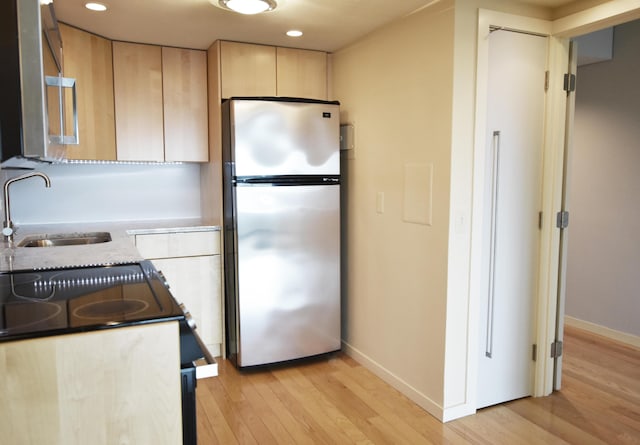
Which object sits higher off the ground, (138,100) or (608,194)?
(138,100)

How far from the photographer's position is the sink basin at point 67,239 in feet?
9.42

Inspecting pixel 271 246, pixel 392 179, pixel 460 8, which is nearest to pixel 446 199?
pixel 392 179

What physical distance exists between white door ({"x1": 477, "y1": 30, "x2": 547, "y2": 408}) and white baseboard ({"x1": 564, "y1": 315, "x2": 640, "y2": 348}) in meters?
1.41

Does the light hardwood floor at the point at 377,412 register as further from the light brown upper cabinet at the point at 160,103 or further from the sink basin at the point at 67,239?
the light brown upper cabinet at the point at 160,103

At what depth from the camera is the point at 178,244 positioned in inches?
130

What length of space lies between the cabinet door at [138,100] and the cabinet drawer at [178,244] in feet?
2.05

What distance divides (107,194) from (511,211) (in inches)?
111

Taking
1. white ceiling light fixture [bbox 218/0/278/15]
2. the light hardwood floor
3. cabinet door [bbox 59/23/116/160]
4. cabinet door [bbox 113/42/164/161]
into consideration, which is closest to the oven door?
the light hardwood floor

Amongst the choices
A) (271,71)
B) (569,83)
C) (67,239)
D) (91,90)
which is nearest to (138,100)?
(91,90)

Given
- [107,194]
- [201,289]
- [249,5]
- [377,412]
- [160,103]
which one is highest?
[249,5]

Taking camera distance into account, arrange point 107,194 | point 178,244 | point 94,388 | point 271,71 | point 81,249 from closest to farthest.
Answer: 1. point 94,388
2. point 81,249
3. point 178,244
4. point 271,71
5. point 107,194

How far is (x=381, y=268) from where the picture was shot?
124 inches

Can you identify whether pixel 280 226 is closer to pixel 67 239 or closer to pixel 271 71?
pixel 271 71

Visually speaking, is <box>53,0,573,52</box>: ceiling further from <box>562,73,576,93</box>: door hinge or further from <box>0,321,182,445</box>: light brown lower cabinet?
<box>0,321,182,445</box>: light brown lower cabinet
